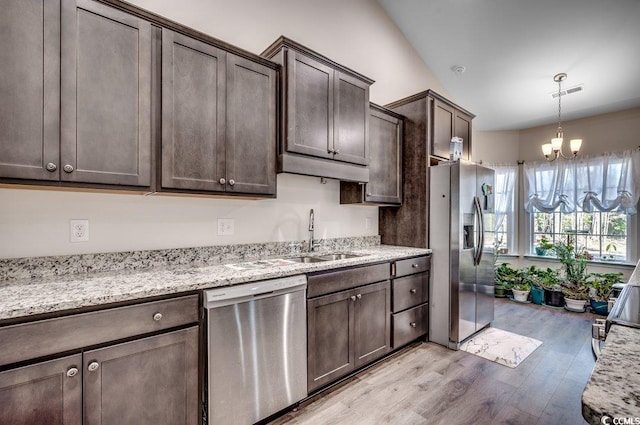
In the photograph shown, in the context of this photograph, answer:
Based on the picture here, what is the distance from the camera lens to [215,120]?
6.32 ft

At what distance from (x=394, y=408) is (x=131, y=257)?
77.6 inches

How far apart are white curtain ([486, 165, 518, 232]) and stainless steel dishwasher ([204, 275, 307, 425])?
16.0ft

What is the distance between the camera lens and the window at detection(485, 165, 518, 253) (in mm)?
5440

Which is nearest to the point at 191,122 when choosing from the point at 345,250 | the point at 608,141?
the point at 345,250

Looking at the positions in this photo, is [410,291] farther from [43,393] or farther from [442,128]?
[43,393]

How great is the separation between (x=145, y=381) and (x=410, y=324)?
2242 mm

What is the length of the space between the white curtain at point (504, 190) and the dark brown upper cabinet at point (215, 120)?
4813mm

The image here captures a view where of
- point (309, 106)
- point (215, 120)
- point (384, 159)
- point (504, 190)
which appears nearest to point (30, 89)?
point (215, 120)

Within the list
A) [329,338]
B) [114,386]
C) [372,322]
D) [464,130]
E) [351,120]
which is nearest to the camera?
[114,386]

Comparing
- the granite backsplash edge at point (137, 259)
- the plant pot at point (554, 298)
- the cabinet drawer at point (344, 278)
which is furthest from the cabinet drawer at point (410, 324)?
the plant pot at point (554, 298)

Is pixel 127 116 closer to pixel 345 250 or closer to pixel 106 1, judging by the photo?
pixel 106 1

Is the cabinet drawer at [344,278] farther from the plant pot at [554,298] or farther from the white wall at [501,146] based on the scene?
the white wall at [501,146]

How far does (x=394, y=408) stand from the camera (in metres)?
2.01

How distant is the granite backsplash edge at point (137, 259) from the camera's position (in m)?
1.60
